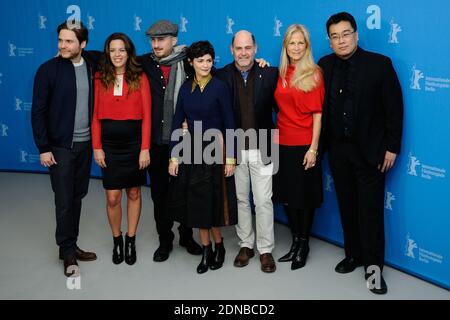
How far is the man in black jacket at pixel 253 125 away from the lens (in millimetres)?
3123

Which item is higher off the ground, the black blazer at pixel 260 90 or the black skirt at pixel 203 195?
the black blazer at pixel 260 90

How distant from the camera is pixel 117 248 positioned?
345cm

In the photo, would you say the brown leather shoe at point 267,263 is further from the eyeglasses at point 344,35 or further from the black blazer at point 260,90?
the eyeglasses at point 344,35

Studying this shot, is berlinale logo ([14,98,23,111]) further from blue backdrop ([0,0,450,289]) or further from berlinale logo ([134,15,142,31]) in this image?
blue backdrop ([0,0,450,289])

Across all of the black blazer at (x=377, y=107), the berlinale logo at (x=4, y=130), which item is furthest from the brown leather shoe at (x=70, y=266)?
the berlinale logo at (x=4, y=130)

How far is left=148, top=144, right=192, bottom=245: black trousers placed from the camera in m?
3.34

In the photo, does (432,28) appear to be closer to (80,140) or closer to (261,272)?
(261,272)

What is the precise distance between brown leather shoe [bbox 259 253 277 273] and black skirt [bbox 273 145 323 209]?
14.1 inches

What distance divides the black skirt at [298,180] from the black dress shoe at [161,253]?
857mm

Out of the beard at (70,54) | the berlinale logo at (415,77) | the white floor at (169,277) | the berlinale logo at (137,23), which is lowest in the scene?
the white floor at (169,277)

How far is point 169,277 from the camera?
324 cm

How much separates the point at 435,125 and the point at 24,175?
14.4 feet

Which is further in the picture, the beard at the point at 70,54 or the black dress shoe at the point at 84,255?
the black dress shoe at the point at 84,255

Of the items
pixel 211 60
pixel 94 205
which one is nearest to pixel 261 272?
pixel 211 60
